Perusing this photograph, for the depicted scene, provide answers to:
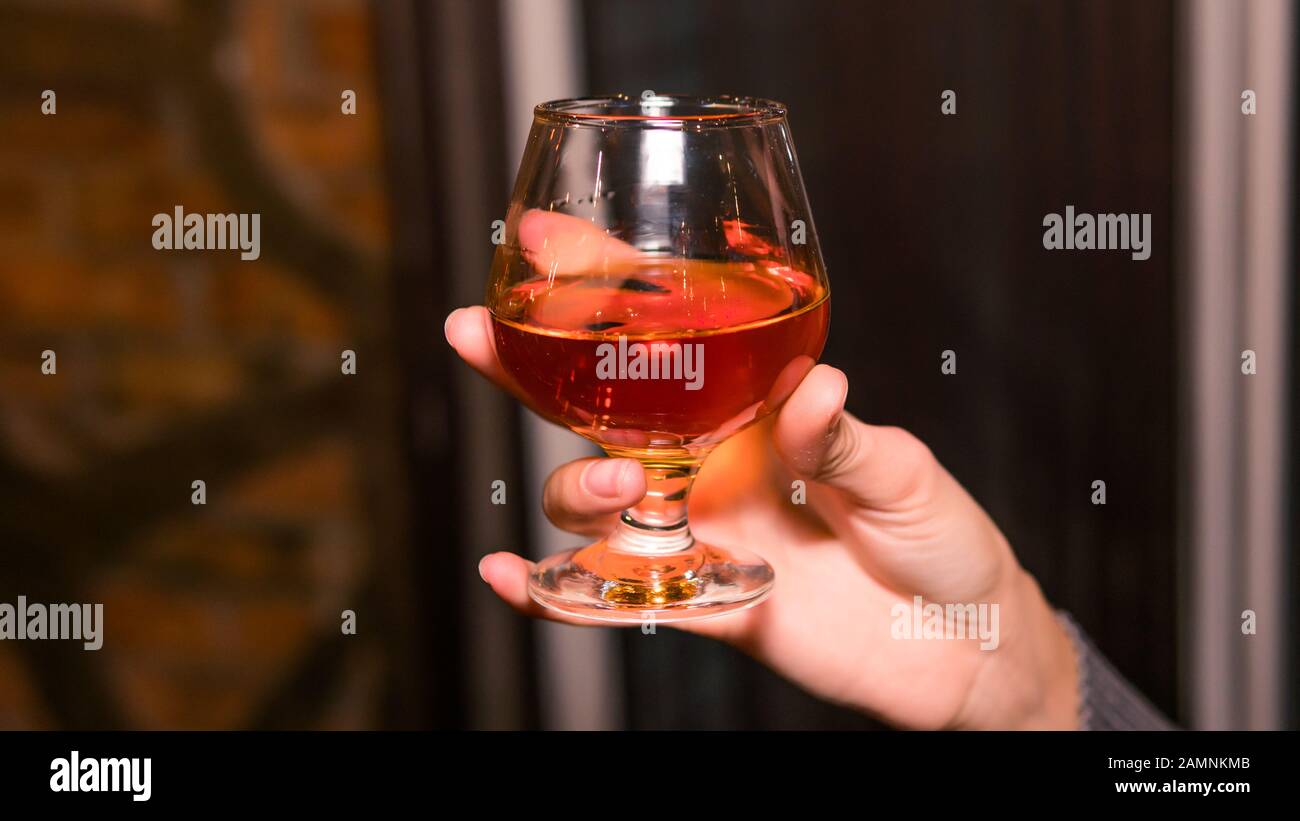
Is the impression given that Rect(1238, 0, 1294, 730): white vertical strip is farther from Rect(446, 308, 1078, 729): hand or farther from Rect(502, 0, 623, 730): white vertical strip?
Rect(502, 0, 623, 730): white vertical strip

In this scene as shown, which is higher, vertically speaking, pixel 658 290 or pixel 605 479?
pixel 658 290

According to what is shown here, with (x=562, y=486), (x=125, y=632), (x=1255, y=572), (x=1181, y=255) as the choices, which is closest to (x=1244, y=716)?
(x=1255, y=572)

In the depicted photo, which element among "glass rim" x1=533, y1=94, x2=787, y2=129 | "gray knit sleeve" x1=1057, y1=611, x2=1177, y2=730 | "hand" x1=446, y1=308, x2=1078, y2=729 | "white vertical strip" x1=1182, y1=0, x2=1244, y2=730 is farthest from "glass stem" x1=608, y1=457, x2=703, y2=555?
"white vertical strip" x1=1182, y1=0, x2=1244, y2=730

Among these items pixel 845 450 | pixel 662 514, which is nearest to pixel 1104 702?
pixel 845 450

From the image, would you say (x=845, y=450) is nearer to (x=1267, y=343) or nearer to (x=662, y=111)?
(x=662, y=111)

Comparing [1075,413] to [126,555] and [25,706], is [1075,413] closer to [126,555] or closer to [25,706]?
[126,555]

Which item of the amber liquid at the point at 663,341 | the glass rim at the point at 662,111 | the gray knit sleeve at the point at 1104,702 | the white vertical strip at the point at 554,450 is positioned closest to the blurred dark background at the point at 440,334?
the white vertical strip at the point at 554,450
